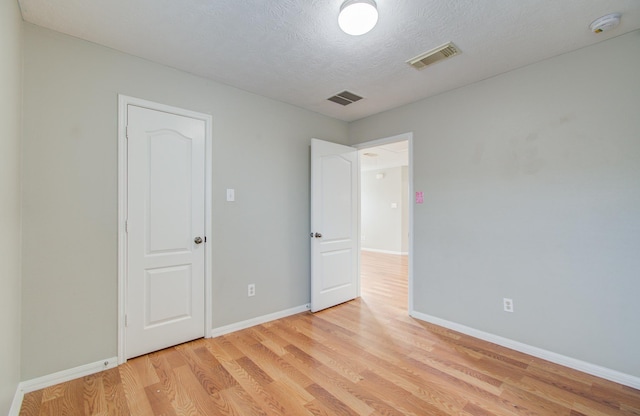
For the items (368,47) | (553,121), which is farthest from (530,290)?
(368,47)

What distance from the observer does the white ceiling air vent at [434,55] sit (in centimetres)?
223

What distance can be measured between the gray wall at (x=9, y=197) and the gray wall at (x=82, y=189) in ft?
0.39

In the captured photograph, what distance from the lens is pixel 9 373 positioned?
1613 millimetres

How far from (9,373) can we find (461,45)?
144 inches

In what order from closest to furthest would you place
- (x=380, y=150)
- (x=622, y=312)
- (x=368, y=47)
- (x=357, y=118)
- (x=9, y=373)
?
1. (x=9, y=373)
2. (x=622, y=312)
3. (x=368, y=47)
4. (x=357, y=118)
5. (x=380, y=150)

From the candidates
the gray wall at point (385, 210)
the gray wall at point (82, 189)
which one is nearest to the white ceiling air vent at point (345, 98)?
the gray wall at point (82, 189)

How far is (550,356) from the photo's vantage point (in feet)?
7.72

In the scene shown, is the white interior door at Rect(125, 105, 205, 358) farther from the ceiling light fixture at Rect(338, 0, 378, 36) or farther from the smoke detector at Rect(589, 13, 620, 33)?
the smoke detector at Rect(589, 13, 620, 33)

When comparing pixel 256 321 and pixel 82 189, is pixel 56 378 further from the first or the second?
pixel 256 321

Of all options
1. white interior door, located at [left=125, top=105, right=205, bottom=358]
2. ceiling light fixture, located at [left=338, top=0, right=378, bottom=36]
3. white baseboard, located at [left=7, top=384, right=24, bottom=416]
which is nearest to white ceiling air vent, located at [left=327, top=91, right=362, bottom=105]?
ceiling light fixture, located at [left=338, top=0, right=378, bottom=36]

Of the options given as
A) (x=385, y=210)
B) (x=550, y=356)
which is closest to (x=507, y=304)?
(x=550, y=356)

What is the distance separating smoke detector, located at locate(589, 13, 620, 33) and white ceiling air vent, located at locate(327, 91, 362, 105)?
191 cm

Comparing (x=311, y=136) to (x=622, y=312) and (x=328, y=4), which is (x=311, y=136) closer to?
(x=328, y=4)

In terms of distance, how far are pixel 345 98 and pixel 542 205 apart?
2185mm
